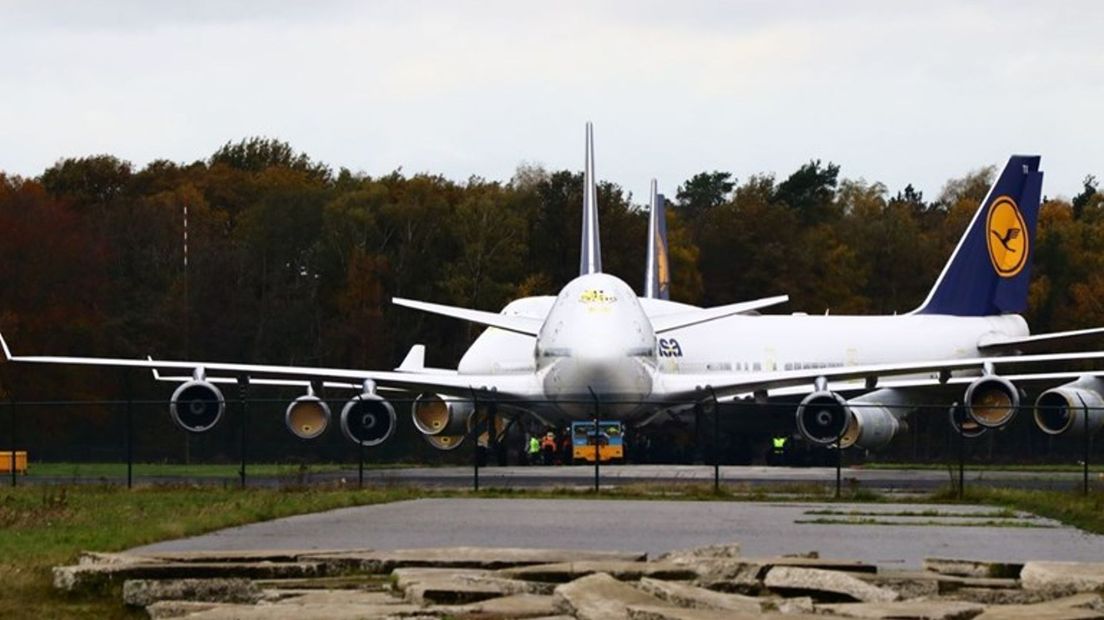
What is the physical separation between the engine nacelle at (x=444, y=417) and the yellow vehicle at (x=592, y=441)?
12.9 ft

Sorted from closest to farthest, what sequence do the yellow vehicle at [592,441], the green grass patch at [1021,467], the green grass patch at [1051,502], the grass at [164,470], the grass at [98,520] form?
1. the grass at [98,520]
2. the green grass patch at [1051,502]
3. the grass at [164,470]
4. the yellow vehicle at [592,441]
5. the green grass patch at [1021,467]

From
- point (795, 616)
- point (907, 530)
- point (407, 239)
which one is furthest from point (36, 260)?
point (795, 616)

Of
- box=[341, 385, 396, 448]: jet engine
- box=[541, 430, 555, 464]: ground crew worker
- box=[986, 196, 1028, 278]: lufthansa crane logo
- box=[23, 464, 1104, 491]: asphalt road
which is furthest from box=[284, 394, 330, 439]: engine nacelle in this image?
box=[986, 196, 1028, 278]: lufthansa crane logo

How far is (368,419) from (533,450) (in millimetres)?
4822

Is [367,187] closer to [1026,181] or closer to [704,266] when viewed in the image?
[704,266]

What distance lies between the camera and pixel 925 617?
12.8 m

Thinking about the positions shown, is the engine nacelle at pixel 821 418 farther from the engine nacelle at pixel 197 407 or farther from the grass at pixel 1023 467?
the engine nacelle at pixel 197 407

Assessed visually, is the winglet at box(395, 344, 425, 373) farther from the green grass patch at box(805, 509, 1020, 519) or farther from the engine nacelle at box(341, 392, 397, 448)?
the green grass patch at box(805, 509, 1020, 519)

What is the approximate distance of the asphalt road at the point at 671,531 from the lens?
21.3 meters

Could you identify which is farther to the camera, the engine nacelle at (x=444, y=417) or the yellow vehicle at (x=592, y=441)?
the engine nacelle at (x=444, y=417)

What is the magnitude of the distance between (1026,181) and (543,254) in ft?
95.6

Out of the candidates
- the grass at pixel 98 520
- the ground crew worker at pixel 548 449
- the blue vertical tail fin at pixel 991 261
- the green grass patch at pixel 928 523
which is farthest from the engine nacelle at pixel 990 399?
the green grass patch at pixel 928 523

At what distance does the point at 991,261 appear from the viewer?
63.9 metres

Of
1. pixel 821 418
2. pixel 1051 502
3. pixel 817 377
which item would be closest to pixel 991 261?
pixel 817 377
